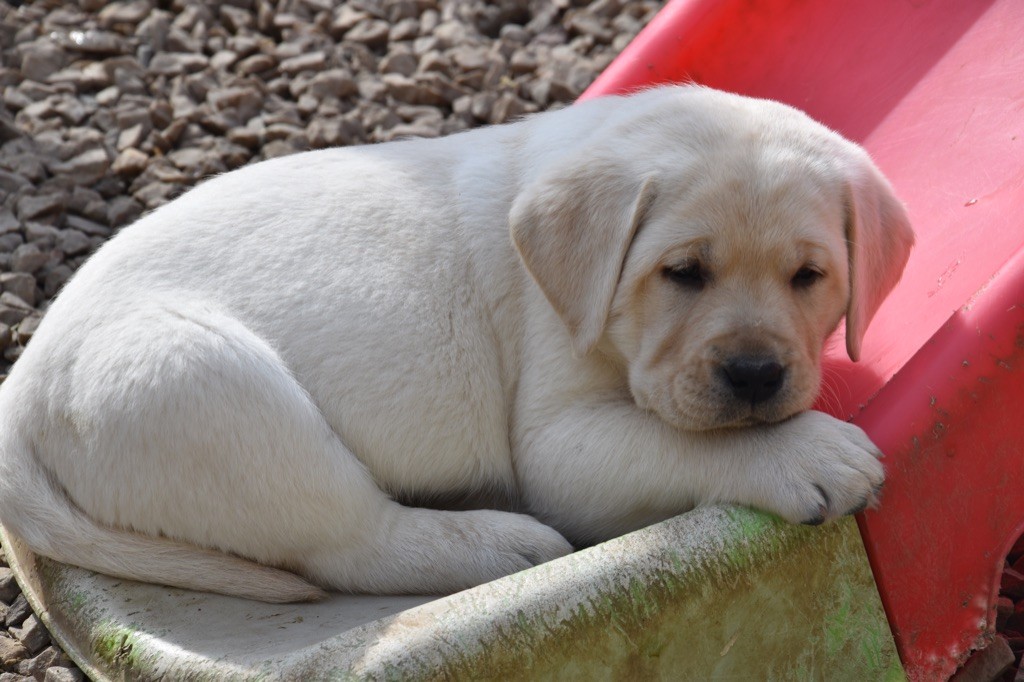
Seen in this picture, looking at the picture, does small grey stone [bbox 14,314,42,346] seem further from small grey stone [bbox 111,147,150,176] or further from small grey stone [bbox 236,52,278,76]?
small grey stone [bbox 236,52,278,76]

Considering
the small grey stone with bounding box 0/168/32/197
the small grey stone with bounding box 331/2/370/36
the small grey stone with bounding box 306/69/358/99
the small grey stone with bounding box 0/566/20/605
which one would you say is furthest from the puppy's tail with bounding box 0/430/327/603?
the small grey stone with bounding box 331/2/370/36

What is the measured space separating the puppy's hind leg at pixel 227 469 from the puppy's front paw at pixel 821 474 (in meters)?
0.76

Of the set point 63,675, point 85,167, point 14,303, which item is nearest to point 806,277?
point 63,675

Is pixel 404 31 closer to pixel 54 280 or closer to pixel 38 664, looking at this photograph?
pixel 54 280

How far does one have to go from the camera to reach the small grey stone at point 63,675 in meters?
3.72

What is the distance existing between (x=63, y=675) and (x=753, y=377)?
7.66ft

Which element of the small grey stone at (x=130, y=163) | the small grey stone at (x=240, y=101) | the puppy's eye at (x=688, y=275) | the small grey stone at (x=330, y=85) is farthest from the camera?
the small grey stone at (x=330, y=85)

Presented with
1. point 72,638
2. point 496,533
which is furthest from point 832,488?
point 72,638

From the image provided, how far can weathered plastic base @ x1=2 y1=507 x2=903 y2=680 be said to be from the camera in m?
2.82

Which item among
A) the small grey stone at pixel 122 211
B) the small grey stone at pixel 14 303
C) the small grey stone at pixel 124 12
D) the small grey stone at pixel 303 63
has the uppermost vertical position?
the small grey stone at pixel 303 63

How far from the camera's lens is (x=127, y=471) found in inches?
134

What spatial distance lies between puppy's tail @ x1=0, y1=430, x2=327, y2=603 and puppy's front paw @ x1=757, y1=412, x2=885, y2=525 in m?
1.40

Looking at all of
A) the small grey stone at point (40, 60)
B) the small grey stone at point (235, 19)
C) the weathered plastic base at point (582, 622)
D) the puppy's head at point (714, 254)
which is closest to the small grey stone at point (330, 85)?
the small grey stone at point (235, 19)

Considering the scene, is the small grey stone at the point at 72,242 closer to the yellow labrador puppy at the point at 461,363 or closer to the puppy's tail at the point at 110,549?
the yellow labrador puppy at the point at 461,363
